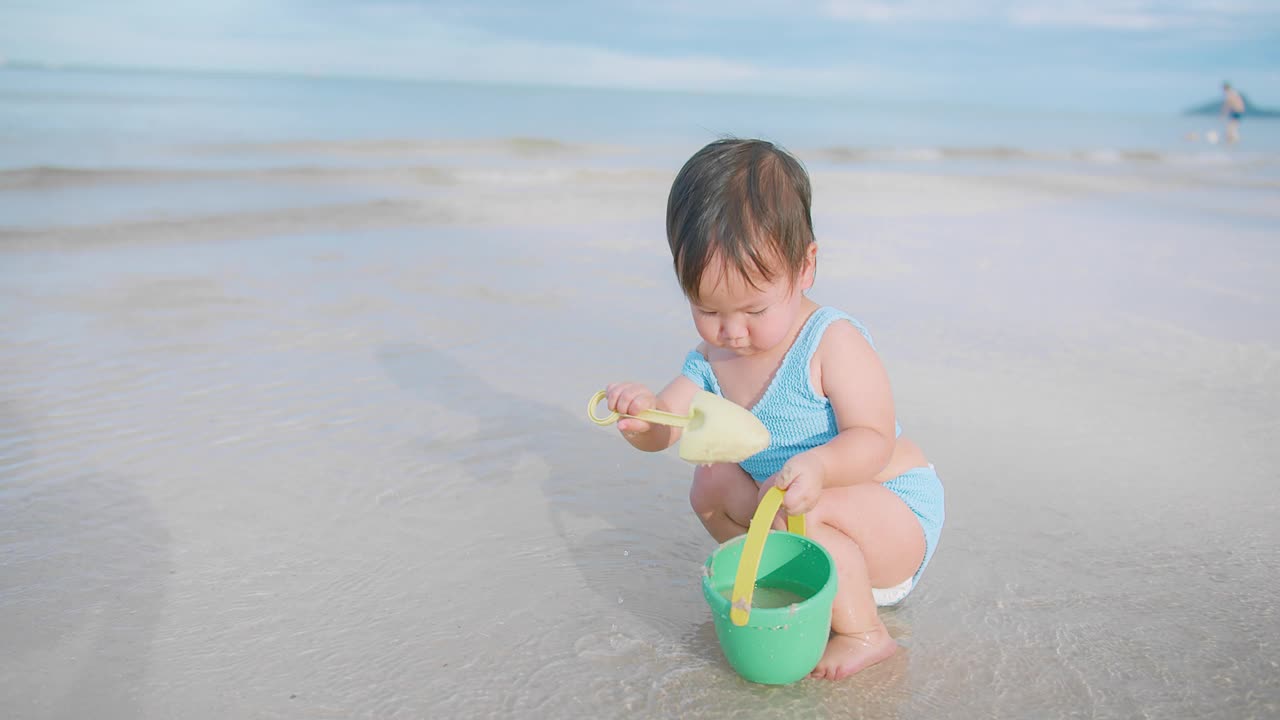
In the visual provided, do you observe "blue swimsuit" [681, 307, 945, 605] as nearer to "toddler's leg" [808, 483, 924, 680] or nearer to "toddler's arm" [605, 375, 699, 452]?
"toddler's leg" [808, 483, 924, 680]

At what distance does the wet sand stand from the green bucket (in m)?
0.11

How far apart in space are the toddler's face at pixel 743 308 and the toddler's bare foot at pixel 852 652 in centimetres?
64

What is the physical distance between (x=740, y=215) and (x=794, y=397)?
477 millimetres

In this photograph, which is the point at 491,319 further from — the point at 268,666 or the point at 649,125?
the point at 649,125

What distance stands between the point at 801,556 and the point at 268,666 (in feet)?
3.78

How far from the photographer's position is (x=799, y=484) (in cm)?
183

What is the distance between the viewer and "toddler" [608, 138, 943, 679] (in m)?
1.96

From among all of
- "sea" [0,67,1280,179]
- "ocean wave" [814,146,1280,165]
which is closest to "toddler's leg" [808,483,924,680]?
"sea" [0,67,1280,179]

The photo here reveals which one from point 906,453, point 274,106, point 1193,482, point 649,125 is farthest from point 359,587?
point 274,106

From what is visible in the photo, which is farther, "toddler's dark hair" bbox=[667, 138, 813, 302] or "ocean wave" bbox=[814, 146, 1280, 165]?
"ocean wave" bbox=[814, 146, 1280, 165]

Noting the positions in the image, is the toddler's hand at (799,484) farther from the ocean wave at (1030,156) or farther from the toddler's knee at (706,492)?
the ocean wave at (1030,156)

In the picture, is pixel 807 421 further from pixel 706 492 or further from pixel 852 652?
pixel 852 652

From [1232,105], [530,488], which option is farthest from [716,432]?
[1232,105]

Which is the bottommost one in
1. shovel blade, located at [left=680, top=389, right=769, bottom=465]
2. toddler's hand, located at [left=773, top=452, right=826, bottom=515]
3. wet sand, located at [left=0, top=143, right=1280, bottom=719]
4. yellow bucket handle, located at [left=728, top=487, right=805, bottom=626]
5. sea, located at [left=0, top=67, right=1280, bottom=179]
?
sea, located at [left=0, top=67, right=1280, bottom=179]
